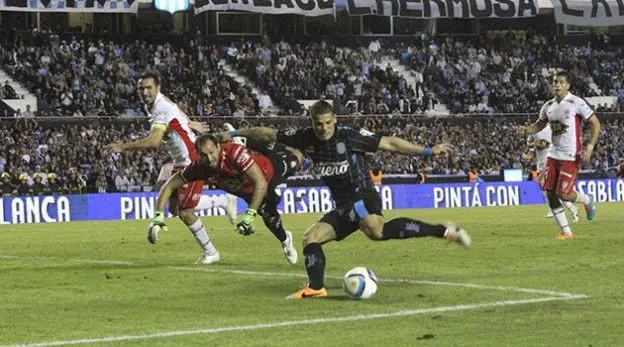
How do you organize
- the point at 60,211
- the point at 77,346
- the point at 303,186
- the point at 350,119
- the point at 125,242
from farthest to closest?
the point at 350,119 < the point at 303,186 < the point at 60,211 < the point at 125,242 < the point at 77,346

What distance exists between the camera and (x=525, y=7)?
60094 millimetres

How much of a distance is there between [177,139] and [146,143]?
3.33 ft

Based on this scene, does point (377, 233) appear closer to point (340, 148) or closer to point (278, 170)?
point (340, 148)

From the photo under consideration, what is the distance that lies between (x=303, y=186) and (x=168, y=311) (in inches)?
1233

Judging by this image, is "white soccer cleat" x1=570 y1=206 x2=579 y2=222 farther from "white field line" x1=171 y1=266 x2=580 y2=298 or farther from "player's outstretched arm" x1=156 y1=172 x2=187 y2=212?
"player's outstretched arm" x1=156 y1=172 x2=187 y2=212

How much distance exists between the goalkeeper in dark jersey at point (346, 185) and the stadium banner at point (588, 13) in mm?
48745

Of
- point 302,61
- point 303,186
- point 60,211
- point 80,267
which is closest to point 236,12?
point 302,61

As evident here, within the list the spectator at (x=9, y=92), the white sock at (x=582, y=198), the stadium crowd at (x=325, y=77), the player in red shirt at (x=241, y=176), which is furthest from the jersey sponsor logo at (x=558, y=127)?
the stadium crowd at (x=325, y=77)

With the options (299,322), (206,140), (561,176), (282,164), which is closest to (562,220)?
(561,176)

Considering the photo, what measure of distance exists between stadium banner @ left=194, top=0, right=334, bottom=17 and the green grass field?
31.3 meters

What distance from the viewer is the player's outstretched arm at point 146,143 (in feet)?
52.7

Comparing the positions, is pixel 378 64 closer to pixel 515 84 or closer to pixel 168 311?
pixel 515 84

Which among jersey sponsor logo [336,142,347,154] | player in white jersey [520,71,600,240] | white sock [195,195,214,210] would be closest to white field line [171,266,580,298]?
white sock [195,195,214,210]

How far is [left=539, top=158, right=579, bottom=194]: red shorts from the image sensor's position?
70.3 feet
